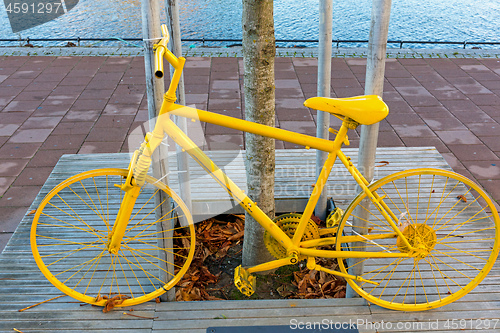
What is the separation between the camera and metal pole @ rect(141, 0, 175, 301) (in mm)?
2379

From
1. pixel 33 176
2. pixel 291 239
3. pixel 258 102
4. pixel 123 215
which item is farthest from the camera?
pixel 33 176

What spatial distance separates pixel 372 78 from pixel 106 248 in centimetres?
178

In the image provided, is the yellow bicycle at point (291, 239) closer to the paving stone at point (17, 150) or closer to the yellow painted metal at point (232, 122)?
the yellow painted metal at point (232, 122)

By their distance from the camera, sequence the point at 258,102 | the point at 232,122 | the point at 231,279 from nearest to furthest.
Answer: the point at 232,122 < the point at 258,102 < the point at 231,279

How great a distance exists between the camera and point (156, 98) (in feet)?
8.22

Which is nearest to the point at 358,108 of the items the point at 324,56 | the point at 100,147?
the point at 324,56

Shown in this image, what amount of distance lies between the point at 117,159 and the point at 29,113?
230cm

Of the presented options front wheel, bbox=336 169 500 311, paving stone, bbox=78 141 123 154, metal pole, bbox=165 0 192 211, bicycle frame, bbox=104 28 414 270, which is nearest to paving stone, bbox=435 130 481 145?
front wheel, bbox=336 169 500 311

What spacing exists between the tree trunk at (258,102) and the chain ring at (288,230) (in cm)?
37

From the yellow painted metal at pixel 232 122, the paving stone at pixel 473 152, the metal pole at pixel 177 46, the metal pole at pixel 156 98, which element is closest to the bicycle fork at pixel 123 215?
the metal pole at pixel 156 98

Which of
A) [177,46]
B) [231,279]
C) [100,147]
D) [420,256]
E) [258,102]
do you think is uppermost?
[177,46]

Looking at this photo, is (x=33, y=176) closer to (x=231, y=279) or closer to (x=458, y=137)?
(x=231, y=279)

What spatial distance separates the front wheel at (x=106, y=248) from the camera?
268 cm

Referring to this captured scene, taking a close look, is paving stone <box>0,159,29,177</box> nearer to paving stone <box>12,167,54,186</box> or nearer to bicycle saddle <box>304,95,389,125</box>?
paving stone <box>12,167,54,186</box>
